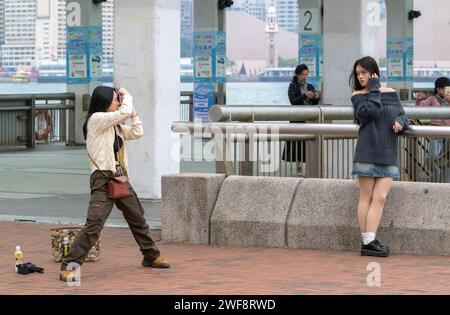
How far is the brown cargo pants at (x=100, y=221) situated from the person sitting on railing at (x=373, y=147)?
1.97m

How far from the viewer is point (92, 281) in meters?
10.9

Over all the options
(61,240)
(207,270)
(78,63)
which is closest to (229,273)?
(207,270)

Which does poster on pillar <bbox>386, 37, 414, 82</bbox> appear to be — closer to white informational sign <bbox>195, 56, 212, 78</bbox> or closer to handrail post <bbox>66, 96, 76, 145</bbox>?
white informational sign <bbox>195, 56, 212, 78</bbox>

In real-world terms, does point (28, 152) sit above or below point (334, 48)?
below

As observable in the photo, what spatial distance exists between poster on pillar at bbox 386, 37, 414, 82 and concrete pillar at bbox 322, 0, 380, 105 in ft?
46.3

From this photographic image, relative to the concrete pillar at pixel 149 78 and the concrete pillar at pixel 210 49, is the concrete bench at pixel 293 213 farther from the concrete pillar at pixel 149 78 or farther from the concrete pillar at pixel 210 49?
the concrete pillar at pixel 210 49

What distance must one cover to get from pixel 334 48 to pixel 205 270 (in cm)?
951

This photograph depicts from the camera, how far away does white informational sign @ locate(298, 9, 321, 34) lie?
2923 centimetres

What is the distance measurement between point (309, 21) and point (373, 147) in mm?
17571

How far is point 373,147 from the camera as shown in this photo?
1214 cm

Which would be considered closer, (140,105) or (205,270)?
(205,270)

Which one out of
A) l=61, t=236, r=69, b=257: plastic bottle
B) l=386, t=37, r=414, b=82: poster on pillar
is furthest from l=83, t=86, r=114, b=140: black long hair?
l=386, t=37, r=414, b=82: poster on pillar
